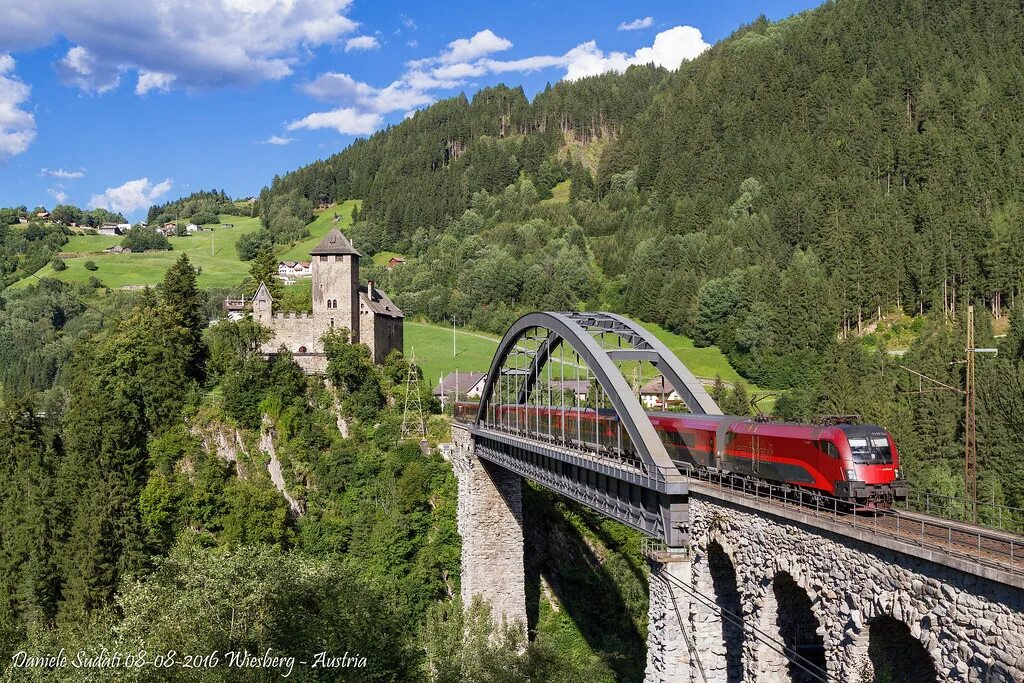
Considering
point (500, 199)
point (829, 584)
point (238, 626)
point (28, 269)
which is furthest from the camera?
point (500, 199)

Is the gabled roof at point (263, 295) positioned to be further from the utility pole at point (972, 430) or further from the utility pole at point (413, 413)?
the utility pole at point (972, 430)

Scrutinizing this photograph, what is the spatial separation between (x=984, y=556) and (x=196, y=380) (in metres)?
55.6

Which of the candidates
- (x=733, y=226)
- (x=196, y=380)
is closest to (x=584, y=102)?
(x=733, y=226)

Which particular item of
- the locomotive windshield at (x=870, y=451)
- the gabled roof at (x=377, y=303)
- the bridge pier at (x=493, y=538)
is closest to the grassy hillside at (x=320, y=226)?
the gabled roof at (x=377, y=303)

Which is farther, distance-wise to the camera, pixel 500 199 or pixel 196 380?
pixel 500 199

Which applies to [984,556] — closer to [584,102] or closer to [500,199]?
[500,199]

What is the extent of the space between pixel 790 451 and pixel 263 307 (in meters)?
50.2

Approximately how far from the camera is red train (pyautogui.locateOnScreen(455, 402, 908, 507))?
18.8 m

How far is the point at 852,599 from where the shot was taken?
14.4 metres

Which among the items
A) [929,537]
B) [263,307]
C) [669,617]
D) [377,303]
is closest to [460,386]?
[377,303]

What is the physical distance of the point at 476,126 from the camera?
177250 mm

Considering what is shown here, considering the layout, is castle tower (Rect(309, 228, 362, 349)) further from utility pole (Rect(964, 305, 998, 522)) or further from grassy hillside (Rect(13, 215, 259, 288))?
grassy hillside (Rect(13, 215, 259, 288))

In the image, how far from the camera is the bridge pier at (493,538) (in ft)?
144

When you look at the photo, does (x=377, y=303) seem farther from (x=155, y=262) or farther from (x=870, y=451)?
(x=155, y=262)
